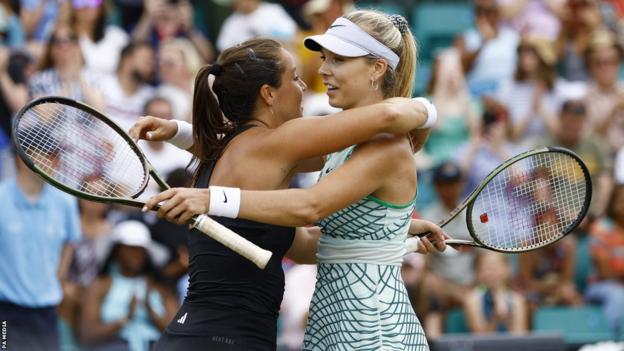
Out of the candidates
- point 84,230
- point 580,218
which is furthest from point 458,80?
point 580,218

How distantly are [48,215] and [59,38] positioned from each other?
4.88 feet

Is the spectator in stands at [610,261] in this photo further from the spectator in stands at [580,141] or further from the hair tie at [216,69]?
the hair tie at [216,69]

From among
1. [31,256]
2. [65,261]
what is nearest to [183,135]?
[31,256]

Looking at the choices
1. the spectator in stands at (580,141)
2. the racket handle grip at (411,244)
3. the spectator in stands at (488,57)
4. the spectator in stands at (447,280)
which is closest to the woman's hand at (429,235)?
the racket handle grip at (411,244)

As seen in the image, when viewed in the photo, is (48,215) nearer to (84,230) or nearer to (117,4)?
(84,230)

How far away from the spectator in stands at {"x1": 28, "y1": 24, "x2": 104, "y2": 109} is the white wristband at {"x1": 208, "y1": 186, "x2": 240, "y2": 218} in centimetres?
452

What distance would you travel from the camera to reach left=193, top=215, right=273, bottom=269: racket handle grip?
3.71 m

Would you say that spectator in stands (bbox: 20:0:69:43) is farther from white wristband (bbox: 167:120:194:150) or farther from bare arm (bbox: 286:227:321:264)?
bare arm (bbox: 286:227:321:264)

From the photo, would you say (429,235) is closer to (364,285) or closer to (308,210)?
(364,285)

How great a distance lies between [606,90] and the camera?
9.82 meters

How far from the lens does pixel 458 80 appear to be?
9461 millimetres

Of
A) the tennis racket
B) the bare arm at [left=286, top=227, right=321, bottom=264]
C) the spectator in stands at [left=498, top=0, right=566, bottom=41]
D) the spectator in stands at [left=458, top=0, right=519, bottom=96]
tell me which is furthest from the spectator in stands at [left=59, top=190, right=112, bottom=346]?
the spectator in stands at [left=498, top=0, right=566, bottom=41]

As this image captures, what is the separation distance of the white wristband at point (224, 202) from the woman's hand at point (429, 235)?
3.18 ft

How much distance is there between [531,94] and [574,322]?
Answer: 2.02m
